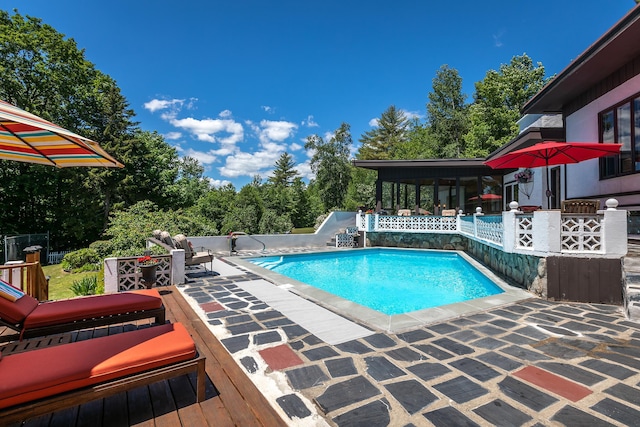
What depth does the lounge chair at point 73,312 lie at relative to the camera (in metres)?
3.09

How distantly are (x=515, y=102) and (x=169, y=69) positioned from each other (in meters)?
28.8

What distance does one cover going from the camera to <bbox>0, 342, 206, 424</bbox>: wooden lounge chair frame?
185cm

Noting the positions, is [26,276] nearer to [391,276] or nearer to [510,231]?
[391,276]

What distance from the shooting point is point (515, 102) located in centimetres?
2686

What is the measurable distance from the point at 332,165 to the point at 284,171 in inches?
873

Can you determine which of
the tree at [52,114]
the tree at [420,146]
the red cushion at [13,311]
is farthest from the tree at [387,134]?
the red cushion at [13,311]

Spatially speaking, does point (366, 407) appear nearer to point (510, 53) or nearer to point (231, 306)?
point (231, 306)

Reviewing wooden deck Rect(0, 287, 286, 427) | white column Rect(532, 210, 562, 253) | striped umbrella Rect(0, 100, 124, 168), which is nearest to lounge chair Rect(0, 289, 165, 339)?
wooden deck Rect(0, 287, 286, 427)

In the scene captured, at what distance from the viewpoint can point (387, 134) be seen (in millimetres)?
42219

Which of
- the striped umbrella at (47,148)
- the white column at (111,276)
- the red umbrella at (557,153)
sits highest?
the red umbrella at (557,153)

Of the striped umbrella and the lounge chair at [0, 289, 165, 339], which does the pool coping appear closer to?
the lounge chair at [0, 289, 165, 339]

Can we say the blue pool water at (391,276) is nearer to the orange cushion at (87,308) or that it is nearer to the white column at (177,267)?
the white column at (177,267)

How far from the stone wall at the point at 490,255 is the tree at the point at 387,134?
27302mm

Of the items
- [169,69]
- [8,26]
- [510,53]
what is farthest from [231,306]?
[510,53]
